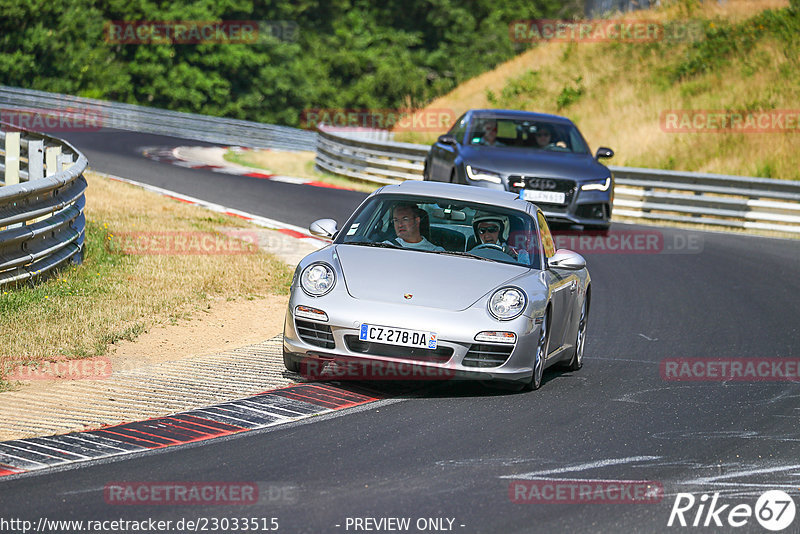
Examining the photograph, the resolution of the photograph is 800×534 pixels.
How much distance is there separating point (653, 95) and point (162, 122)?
16.1 metres

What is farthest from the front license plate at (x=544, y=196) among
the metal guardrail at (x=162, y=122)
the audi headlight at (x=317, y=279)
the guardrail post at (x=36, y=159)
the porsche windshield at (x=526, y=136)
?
the metal guardrail at (x=162, y=122)

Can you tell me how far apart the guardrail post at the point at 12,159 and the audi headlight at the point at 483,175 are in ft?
19.0

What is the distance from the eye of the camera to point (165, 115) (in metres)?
39.0

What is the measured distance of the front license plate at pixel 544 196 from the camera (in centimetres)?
1566

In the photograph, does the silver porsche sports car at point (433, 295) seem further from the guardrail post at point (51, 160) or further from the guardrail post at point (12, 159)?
the guardrail post at point (12, 159)

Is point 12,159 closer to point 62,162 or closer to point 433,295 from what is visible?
point 62,162

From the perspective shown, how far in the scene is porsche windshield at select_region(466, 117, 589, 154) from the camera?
16.8m

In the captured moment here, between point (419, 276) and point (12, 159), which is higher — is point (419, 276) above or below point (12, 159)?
above

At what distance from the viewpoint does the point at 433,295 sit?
7.60m

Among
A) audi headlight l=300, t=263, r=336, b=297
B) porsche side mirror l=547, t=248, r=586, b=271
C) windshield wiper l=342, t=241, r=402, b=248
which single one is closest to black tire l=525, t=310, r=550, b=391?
porsche side mirror l=547, t=248, r=586, b=271

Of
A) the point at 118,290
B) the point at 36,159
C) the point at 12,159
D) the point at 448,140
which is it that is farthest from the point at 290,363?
the point at 448,140

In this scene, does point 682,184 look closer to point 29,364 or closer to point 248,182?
point 248,182

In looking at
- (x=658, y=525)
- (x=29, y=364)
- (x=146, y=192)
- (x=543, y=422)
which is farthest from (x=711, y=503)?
(x=146, y=192)

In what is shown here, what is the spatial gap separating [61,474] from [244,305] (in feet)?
18.5
